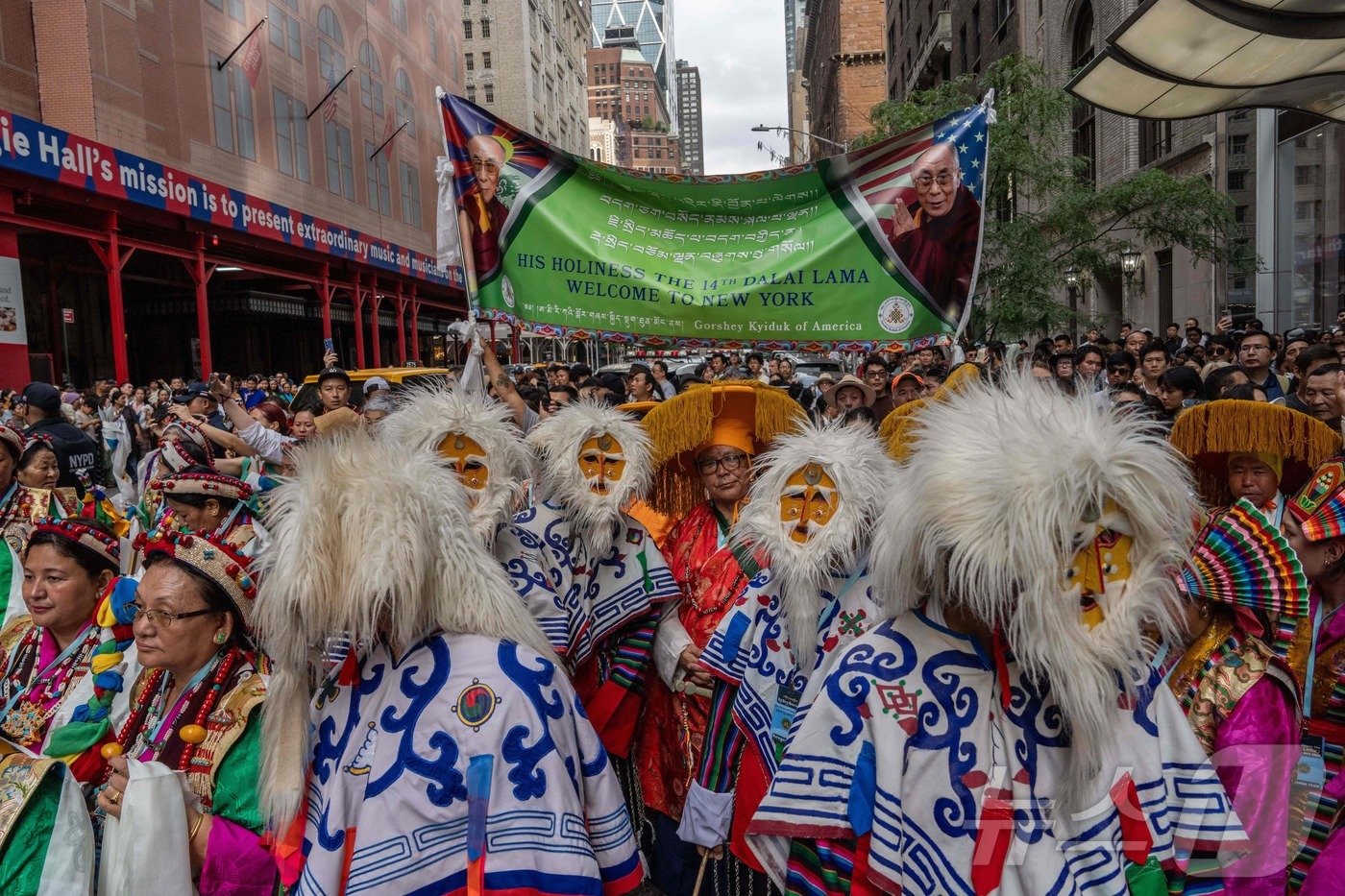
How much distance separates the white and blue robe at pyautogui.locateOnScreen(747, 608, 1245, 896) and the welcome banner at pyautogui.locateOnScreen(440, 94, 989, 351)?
3.13m

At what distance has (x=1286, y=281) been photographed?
15.0 m

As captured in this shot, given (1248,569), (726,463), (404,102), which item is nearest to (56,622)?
(726,463)

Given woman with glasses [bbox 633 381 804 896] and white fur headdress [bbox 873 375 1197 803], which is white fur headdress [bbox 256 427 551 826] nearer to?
white fur headdress [bbox 873 375 1197 803]

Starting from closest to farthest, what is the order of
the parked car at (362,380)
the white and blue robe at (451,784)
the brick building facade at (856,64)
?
the white and blue robe at (451,784) < the parked car at (362,380) < the brick building facade at (856,64)

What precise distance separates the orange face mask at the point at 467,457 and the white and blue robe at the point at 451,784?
152 cm

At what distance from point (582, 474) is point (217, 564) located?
1544 mm

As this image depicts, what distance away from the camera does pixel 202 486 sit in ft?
13.4

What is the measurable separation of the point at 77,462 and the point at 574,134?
90.1 meters

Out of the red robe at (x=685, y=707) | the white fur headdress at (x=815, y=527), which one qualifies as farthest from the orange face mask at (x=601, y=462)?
the white fur headdress at (x=815, y=527)

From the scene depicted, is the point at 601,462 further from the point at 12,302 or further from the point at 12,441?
the point at 12,302

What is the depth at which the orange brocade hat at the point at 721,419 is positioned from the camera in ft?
12.4

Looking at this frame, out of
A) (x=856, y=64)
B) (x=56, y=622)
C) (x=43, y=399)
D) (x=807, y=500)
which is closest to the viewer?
(x=56, y=622)

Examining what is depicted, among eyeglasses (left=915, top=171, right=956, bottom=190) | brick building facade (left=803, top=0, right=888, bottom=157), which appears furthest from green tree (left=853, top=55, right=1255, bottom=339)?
brick building facade (left=803, top=0, right=888, bottom=157)

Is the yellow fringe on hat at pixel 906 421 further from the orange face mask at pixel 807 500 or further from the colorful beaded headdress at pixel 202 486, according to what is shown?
the colorful beaded headdress at pixel 202 486
